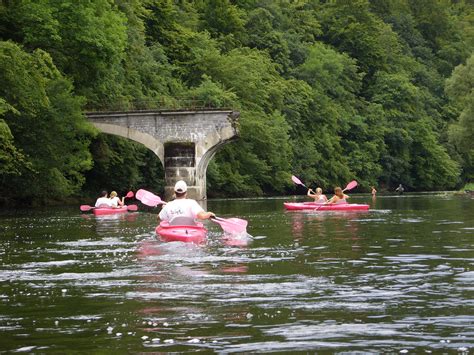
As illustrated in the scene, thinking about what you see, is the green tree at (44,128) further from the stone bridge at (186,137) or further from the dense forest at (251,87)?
the stone bridge at (186,137)

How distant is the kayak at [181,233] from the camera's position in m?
21.1

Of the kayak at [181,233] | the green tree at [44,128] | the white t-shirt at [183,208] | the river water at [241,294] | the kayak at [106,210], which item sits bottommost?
the river water at [241,294]

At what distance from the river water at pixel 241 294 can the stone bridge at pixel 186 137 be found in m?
33.9

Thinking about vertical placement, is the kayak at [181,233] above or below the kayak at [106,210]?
below

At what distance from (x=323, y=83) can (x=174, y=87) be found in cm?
2763


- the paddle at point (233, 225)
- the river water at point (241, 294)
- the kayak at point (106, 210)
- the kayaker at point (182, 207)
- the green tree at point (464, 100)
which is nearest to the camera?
the river water at point (241, 294)

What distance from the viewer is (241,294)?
42.3 ft

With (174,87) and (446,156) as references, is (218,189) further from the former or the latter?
(446,156)

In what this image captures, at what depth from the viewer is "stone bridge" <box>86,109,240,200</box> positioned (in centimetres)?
5719

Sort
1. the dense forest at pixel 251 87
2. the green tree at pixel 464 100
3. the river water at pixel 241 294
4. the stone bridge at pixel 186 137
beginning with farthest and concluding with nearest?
the green tree at pixel 464 100 < the stone bridge at pixel 186 137 < the dense forest at pixel 251 87 < the river water at pixel 241 294

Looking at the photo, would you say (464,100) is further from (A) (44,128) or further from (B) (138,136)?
(A) (44,128)

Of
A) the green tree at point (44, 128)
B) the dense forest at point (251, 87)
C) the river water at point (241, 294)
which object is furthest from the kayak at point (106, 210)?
the river water at point (241, 294)

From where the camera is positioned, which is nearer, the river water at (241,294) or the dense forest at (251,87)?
the river water at (241,294)

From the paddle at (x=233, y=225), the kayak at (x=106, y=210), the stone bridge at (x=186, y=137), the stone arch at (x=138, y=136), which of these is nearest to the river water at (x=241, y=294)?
the paddle at (x=233, y=225)
